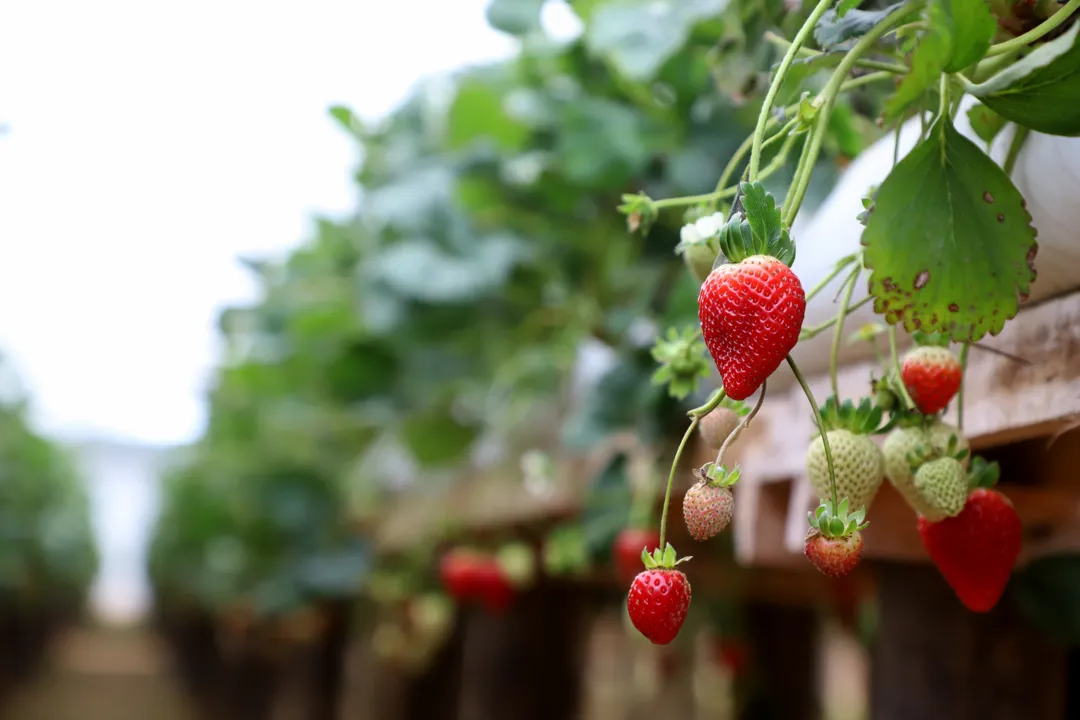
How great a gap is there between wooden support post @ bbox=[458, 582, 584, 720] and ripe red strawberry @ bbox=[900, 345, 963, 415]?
231 centimetres

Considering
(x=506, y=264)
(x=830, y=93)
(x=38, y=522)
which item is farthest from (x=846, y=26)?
(x=38, y=522)

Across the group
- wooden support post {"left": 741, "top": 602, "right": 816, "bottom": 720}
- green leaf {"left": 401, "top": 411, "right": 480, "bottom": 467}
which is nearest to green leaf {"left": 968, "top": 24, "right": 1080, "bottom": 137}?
green leaf {"left": 401, "top": 411, "right": 480, "bottom": 467}

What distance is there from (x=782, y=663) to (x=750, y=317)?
290 centimetres

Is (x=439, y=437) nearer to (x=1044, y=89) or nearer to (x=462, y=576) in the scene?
(x=462, y=576)

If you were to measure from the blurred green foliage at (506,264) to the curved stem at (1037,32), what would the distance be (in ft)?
0.92

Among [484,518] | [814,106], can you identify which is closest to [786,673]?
[484,518]

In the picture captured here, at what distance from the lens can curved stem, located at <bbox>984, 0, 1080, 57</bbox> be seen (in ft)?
1.65

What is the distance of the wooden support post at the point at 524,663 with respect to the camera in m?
2.74

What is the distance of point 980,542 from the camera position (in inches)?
23.4

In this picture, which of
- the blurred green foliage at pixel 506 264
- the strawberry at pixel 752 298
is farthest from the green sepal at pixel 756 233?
the blurred green foliage at pixel 506 264

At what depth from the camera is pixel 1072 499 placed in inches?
36.4

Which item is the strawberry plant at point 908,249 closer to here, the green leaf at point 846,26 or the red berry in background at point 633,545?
the green leaf at point 846,26

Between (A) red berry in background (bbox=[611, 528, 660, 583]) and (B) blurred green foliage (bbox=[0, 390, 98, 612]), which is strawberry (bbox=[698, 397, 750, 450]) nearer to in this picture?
(A) red berry in background (bbox=[611, 528, 660, 583])

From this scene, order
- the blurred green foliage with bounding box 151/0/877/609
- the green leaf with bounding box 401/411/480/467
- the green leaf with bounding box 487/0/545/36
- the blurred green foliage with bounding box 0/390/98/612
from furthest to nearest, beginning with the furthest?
the blurred green foliage with bounding box 0/390/98/612 → the green leaf with bounding box 401/411/480/467 → the green leaf with bounding box 487/0/545/36 → the blurred green foliage with bounding box 151/0/877/609
